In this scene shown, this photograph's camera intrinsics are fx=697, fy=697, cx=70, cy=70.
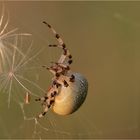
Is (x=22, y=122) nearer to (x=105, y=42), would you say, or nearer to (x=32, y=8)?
(x=32, y=8)

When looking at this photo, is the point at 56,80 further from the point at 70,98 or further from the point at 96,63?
the point at 96,63

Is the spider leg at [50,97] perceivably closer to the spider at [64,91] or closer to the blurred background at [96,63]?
the spider at [64,91]

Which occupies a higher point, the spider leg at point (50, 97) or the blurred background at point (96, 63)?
the blurred background at point (96, 63)

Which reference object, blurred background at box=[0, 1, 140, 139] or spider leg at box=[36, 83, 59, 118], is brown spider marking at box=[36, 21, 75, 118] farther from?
blurred background at box=[0, 1, 140, 139]

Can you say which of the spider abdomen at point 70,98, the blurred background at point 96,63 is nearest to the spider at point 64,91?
the spider abdomen at point 70,98

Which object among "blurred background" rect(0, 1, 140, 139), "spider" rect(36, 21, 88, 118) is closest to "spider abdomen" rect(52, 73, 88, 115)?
"spider" rect(36, 21, 88, 118)

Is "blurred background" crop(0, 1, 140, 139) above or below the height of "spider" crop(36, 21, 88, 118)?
above

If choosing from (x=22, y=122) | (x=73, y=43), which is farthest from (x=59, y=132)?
(x=73, y=43)
